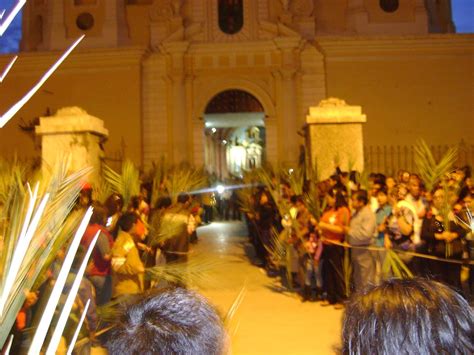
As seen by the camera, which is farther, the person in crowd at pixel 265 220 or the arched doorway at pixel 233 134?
the arched doorway at pixel 233 134

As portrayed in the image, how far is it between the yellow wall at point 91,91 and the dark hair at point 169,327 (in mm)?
23496

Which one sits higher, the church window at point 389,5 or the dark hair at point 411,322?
the church window at point 389,5

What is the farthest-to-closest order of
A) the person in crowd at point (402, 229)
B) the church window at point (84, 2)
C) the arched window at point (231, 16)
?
the church window at point (84, 2), the arched window at point (231, 16), the person in crowd at point (402, 229)

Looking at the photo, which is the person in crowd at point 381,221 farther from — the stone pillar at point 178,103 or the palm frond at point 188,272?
the stone pillar at point 178,103

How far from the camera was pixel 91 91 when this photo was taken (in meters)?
25.1

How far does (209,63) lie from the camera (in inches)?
977

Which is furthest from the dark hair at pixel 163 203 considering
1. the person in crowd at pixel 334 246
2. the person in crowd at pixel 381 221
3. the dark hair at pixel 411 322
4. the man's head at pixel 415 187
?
the dark hair at pixel 411 322

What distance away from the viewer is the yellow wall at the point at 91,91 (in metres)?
24.9

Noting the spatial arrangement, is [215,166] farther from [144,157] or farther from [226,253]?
[226,253]

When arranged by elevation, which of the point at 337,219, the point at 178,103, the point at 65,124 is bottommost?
the point at 337,219

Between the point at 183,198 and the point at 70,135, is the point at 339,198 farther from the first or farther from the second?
the point at 70,135

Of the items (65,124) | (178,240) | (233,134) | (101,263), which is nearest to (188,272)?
(101,263)

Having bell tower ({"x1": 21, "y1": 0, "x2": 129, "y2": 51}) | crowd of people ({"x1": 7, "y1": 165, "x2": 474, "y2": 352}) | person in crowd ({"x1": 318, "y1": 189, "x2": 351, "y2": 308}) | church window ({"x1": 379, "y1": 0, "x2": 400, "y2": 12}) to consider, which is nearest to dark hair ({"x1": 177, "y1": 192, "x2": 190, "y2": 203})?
crowd of people ({"x1": 7, "y1": 165, "x2": 474, "y2": 352})

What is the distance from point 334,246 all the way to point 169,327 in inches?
263
